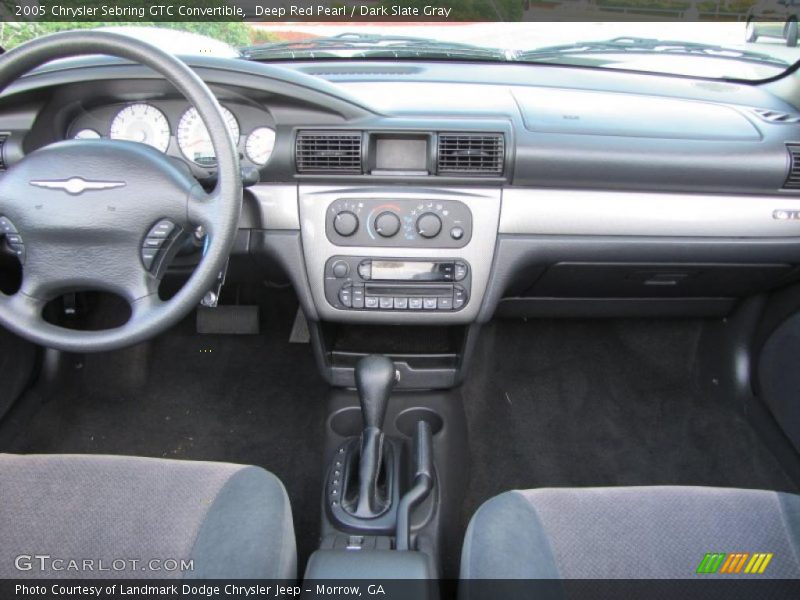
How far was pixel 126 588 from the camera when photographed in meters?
1.17

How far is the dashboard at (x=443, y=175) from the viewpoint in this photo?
1.62 m

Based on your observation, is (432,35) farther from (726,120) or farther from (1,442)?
(1,442)

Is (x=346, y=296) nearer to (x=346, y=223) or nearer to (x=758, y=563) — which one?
(x=346, y=223)

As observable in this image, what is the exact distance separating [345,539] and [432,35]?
1.53 meters

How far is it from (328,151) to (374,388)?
64 centimetres

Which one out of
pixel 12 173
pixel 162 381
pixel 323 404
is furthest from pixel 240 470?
pixel 162 381

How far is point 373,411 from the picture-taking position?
69.4 inches

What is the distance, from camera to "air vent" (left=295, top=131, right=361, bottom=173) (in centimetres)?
162

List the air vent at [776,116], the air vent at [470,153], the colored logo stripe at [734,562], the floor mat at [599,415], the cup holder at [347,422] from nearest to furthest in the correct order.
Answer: the colored logo stripe at [734,562] < the air vent at [470,153] < the air vent at [776,116] < the cup holder at [347,422] < the floor mat at [599,415]

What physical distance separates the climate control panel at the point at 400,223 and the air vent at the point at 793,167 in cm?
85

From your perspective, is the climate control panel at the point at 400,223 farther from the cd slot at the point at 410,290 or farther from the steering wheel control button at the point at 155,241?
the steering wheel control button at the point at 155,241

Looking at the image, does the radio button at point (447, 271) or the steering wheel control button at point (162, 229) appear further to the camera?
the radio button at point (447, 271)

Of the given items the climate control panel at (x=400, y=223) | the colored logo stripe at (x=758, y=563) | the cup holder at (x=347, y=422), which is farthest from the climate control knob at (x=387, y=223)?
the colored logo stripe at (x=758, y=563)

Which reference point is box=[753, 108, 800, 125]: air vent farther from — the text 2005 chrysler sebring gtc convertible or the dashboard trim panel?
the dashboard trim panel
